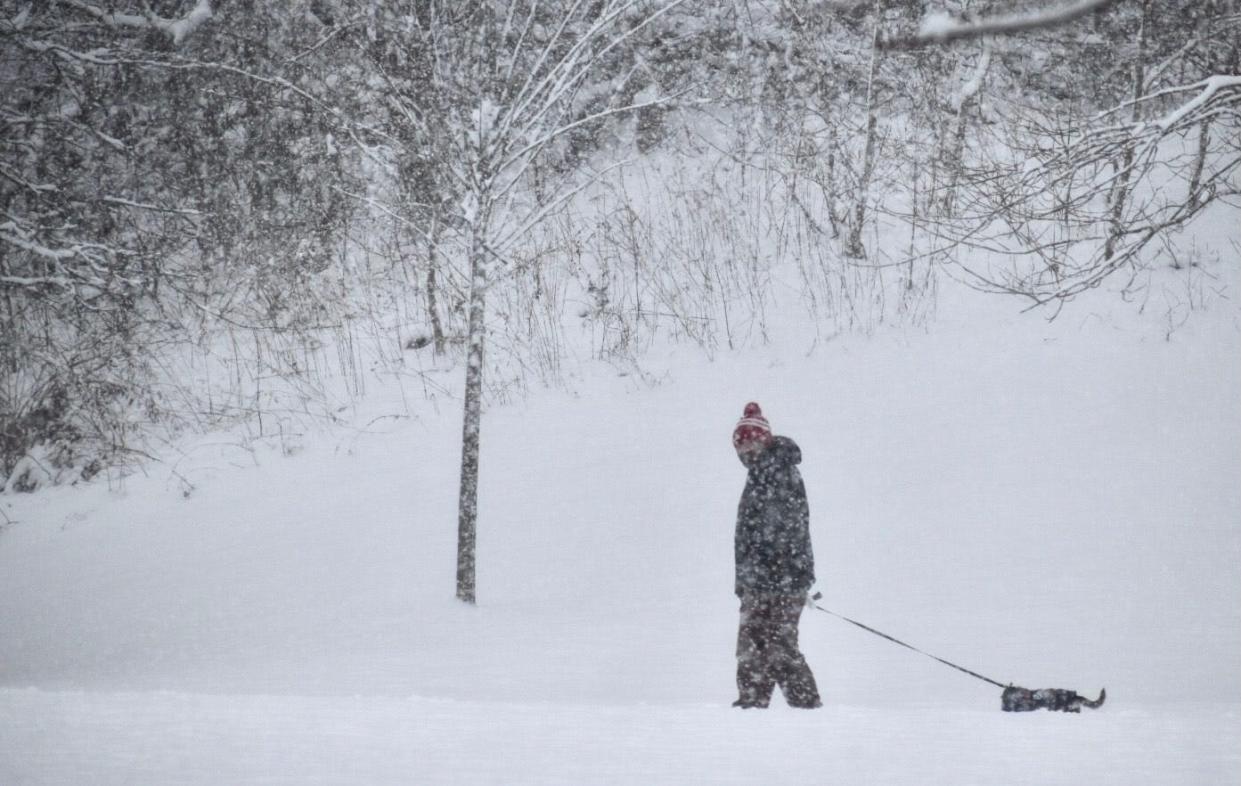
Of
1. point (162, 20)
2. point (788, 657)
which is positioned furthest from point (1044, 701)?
point (162, 20)

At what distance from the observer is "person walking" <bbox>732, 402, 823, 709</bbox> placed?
148 inches

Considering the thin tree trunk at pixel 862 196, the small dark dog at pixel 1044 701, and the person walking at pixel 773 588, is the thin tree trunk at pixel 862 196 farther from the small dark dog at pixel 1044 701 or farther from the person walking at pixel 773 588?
the small dark dog at pixel 1044 701

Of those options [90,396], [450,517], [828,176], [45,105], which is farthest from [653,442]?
[45,105]


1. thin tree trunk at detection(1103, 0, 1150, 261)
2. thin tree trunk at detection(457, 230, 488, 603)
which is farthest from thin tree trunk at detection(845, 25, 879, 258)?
thin tree trunk at detection(457, 230, 488, 603)

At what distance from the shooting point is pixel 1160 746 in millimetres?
2643

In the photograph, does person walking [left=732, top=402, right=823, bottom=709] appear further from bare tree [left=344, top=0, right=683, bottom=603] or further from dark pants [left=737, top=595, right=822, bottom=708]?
bare tree [left=344, top=0, right=683, bottom=603]

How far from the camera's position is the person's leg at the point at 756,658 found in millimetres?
3770

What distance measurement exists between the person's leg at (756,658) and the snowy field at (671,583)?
1.58 ft

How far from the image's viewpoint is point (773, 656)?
3.77 meters

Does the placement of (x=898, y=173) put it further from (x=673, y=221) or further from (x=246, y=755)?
(x=246, y=755)

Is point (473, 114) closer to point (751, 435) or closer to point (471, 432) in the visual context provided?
point (471, 432)

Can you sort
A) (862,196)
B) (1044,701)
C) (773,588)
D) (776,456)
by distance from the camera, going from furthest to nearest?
1. (862,196)
2. (776,456)
3. (773,588)
4. (1044,701)

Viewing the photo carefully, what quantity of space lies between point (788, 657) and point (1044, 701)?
1076 mm

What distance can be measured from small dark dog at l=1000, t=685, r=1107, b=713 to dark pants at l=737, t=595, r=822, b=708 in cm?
83
